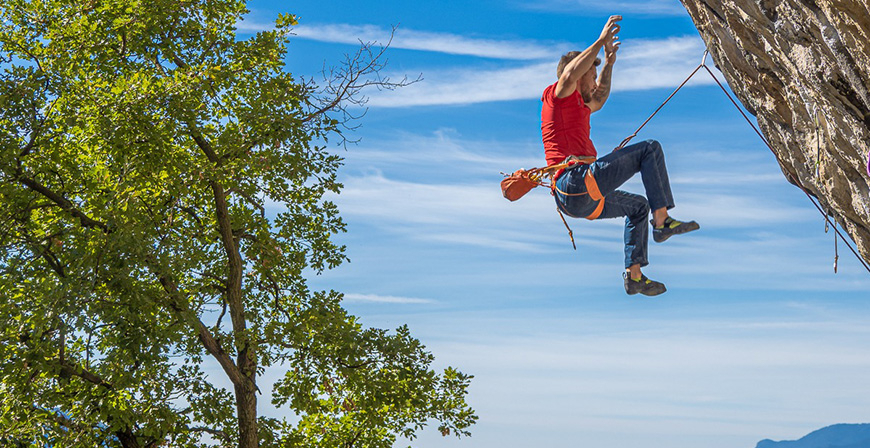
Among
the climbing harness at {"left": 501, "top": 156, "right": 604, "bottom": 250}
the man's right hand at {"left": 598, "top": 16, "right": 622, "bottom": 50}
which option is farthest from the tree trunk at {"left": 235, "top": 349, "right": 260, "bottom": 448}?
the man's right hand at {"left": 598, "top": 16, "right": 622, "bottom": 50}

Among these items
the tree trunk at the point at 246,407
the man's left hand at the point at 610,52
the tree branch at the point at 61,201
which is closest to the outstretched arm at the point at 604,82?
the man's left hand at the point at 610,52

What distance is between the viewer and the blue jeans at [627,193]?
749cm

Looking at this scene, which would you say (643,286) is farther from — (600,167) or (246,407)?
(246,407)

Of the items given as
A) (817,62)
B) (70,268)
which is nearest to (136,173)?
(70,268)

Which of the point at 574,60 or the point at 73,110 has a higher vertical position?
the point at 73,110

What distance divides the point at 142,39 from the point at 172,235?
3277 mm

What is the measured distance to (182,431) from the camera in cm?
1184

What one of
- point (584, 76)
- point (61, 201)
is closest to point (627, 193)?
point (584, 76)

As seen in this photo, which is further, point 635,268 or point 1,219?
point 1,219

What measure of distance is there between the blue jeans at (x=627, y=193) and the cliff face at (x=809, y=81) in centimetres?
101

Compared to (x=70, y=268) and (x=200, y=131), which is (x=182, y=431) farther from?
(x=200, y=131)

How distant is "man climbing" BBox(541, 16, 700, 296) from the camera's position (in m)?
7.49

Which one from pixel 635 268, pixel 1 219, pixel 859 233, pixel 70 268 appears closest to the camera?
pixel 859 233

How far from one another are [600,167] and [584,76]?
3.61ft
